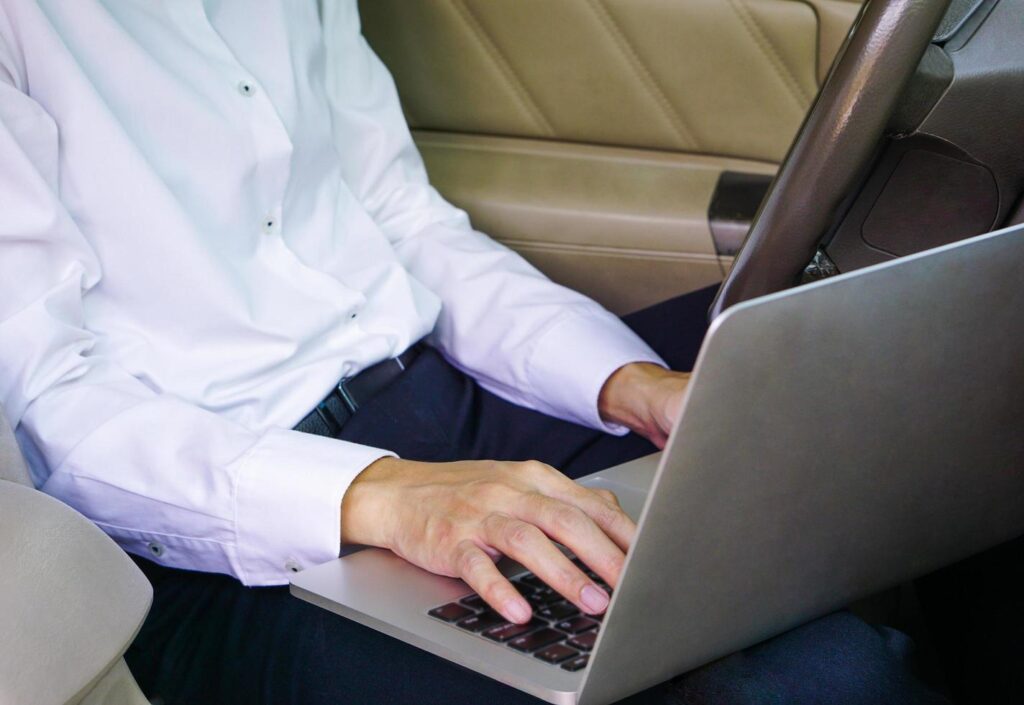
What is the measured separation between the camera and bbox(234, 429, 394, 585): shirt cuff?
79 centimetres

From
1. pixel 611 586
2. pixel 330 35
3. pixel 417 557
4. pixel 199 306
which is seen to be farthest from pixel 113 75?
pixel 611 586

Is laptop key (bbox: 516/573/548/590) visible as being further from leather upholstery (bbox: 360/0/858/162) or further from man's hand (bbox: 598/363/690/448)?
leather upholstery (bbox: 360/0/858/162)

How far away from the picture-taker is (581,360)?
3.45ft

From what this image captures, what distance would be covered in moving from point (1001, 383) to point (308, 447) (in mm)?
478

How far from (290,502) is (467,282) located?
0.42m

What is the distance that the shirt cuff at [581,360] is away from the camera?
1037 millimetres

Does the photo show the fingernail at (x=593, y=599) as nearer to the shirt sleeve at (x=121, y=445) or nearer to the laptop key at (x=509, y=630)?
the laptop key at (x=509, y=630)

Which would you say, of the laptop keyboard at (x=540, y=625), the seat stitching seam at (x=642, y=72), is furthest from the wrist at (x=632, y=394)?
the seat stitching seam at (x=642, y=72)

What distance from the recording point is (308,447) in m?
0.81

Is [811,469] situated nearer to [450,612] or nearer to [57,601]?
[450,612]

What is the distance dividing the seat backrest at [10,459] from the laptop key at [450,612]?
0.91ft

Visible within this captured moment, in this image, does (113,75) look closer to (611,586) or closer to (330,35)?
(330,35)

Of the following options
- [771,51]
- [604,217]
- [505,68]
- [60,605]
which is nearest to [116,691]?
[60,605]

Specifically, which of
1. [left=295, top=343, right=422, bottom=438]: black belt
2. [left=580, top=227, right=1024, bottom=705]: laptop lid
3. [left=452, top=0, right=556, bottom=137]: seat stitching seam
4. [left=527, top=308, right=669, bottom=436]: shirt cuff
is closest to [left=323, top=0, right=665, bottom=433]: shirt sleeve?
[left=527, top=308, right=669, bottom=436]: shirt cuff
